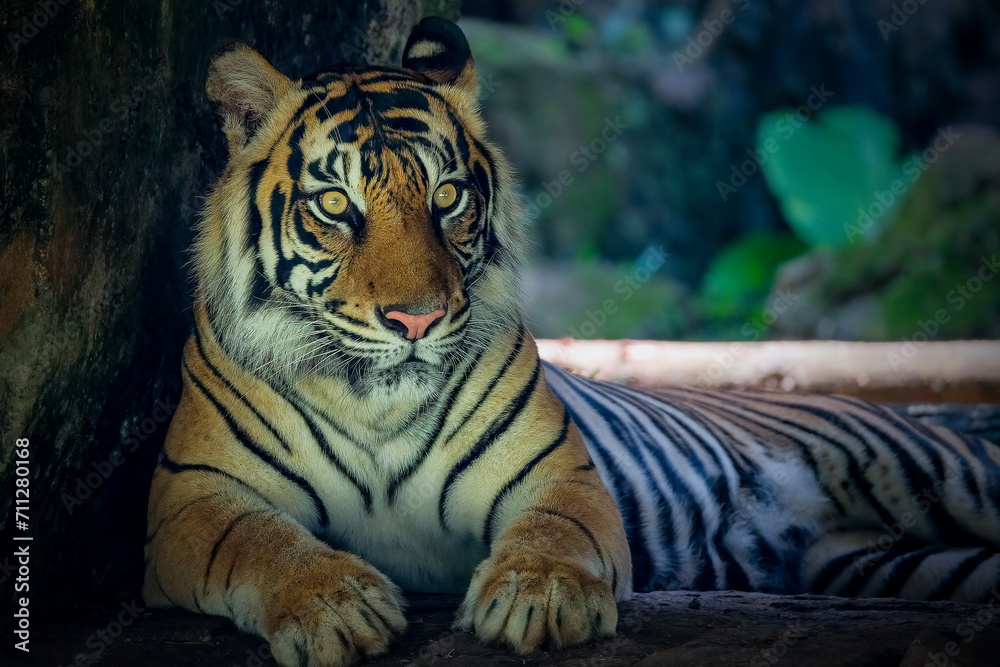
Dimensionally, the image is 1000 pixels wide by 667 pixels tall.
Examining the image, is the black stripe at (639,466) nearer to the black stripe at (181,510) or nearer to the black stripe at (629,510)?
the black stripe at (629,510)

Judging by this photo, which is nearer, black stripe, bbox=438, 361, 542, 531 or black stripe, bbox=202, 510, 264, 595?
black stripe, bbox=202, 510, 264, 595

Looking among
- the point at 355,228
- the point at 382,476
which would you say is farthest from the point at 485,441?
the point at 355,228

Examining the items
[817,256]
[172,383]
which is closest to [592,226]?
[817,256]

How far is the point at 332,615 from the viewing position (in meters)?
2.08

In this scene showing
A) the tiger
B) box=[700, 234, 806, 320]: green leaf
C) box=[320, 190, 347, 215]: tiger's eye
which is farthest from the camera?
box=[700, 234, 806, 320]: green leaf

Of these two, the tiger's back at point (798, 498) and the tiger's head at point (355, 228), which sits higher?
the tiger's head at point (355, 228)

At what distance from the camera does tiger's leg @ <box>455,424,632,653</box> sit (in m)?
2.10

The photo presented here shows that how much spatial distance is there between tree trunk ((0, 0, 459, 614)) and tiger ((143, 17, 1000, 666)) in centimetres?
22

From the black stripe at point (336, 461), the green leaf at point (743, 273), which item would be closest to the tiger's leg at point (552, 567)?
the black stripe at point (336, 461)

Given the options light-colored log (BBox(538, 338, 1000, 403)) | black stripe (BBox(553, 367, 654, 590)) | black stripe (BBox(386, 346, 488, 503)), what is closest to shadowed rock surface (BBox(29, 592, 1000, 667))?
black stripe (BBox(386, 346, 488, 503))

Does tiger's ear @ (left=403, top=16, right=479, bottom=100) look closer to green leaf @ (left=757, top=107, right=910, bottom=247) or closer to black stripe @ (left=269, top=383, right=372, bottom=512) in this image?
black stripe @ (left=269, top=383, right=372, bottom=512)

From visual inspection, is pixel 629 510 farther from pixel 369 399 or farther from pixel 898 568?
pixel 369 399

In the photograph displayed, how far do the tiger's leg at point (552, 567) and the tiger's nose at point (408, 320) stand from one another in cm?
55

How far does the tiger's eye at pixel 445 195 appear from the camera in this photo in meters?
2.62
